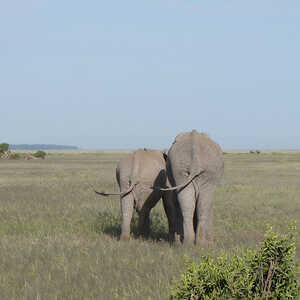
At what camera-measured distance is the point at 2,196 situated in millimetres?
18719

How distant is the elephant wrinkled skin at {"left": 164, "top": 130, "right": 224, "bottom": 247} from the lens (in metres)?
8.37

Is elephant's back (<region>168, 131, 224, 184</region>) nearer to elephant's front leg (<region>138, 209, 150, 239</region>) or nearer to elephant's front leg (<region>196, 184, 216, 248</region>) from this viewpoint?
elephant's front leg (<region>196, 184, 216, 248</region>)

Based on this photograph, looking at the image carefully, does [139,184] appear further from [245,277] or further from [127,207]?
[245,277]

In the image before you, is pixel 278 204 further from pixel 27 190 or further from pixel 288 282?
pixel 288 282

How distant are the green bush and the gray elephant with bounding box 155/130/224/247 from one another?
4.33 meters

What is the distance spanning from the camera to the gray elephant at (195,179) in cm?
837

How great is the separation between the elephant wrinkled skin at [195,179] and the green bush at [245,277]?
14.2ft

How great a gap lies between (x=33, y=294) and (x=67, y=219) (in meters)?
6.80

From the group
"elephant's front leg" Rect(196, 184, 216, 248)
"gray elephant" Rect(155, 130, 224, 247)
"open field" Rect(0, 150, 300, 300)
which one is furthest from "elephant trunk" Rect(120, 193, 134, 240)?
"elephant's front leg" Rect(196, 184, 216, 248)

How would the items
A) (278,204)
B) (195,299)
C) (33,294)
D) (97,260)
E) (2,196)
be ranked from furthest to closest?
1. (2,196)
2. (278,204)
3. (97,260)
4. (33,294)
5. (195,299)

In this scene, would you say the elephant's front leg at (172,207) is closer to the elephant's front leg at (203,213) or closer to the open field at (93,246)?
the open field at (93,246)

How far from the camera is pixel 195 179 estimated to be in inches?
333

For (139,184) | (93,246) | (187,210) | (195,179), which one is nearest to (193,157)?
(195,179)

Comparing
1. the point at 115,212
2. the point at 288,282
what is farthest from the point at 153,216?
the point at 288,282
